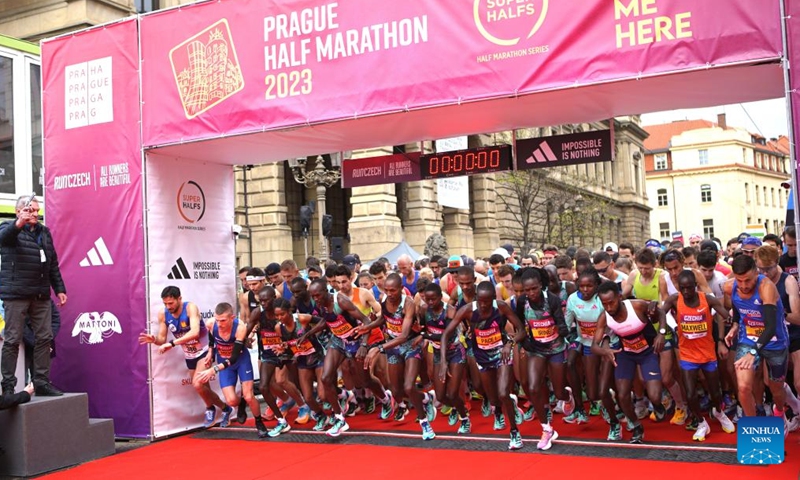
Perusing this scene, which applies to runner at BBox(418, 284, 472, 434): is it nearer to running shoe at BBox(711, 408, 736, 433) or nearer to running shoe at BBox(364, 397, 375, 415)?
running shoe at BBox(364, 397, 375, 415)

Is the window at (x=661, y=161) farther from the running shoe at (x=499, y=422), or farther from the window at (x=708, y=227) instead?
the running shoe at (x=499, y=422)

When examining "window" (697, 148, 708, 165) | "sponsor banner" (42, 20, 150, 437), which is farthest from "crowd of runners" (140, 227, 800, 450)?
"window" (697, 148, 708, 165)

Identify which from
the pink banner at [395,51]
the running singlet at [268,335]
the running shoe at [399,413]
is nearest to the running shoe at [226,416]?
the running singlet at [268,335]

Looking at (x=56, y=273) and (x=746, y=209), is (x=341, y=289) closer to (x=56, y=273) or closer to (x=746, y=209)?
(x=56, y=273)

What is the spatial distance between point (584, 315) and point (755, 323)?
188 centimetres

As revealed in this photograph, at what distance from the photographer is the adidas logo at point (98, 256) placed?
11.2 meters

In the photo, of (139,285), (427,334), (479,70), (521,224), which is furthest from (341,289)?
(521,224)

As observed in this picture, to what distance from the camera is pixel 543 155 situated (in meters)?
9.89

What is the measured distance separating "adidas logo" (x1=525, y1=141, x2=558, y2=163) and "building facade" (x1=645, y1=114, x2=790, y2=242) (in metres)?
90.6

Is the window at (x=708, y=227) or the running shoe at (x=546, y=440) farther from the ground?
the window at (x=708, y=227)

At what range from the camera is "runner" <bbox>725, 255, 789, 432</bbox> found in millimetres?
7699

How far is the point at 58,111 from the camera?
38.5 ft

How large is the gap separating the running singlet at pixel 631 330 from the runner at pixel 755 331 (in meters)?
1.00

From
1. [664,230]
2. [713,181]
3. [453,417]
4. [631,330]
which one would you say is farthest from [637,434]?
[664,230]
